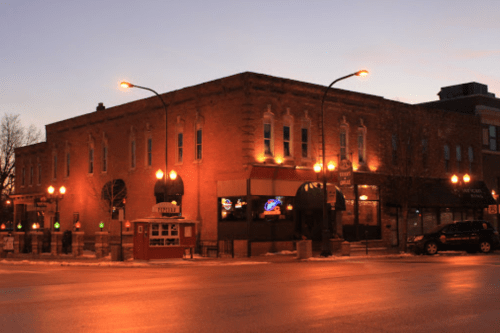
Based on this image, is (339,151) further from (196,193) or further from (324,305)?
(324,305)

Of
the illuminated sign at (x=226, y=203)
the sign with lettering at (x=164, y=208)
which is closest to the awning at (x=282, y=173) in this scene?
the illuminated sign at (x=226, y=203)

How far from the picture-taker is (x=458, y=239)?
33.9 m

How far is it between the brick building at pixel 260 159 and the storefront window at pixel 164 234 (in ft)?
13.0

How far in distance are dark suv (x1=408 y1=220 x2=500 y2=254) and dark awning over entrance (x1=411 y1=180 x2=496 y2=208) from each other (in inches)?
295

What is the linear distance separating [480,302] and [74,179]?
40464 millimetres

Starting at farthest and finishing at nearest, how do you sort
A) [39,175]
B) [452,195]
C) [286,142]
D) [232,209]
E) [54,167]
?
[39,175], [54,167], [452,195], [286,142], [232,209]

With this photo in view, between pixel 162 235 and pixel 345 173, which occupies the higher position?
pixel 345 173

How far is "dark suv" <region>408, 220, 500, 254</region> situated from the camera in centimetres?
3362

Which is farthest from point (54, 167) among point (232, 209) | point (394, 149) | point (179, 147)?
point (394, 149)

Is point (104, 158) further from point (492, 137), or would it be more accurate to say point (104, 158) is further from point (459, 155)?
point (492, 137)

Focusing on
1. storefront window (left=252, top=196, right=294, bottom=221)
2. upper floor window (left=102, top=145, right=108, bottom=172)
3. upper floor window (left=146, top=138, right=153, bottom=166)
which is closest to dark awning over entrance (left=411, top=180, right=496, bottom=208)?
storefront window (left=252, top=196, right=294, bottom=221)

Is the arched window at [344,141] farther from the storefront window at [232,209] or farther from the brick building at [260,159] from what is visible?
the storefront window at [232,209]

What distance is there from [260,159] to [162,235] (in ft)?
22.6

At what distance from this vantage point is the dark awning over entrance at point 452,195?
43219 mm
